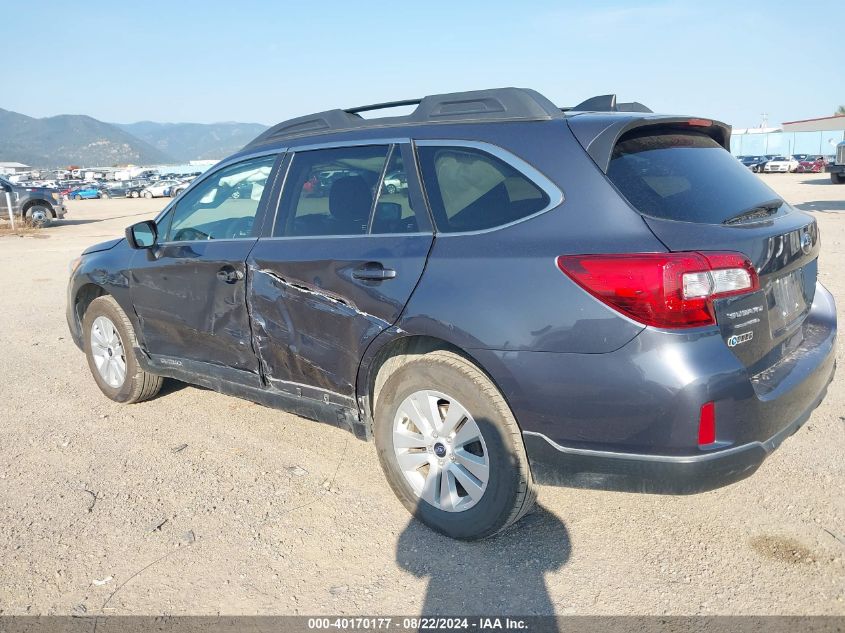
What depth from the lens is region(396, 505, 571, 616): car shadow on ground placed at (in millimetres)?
2609

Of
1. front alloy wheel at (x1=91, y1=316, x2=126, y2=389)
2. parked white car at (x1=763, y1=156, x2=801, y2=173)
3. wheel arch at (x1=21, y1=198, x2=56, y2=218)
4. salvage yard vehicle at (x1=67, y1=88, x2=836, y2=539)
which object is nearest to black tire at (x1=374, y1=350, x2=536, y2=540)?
salvage yard vehicle at (x1=67, y1=88, x2=836, y2=539)

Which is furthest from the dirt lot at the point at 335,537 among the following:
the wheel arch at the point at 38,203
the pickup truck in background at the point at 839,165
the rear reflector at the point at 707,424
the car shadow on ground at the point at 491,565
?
the pickup truck in background at the point at 839,165

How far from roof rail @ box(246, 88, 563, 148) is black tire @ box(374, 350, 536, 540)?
41.9 inches

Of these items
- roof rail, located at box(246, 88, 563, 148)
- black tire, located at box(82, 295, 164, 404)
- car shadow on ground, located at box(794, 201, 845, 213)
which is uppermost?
roof rail, located at box(246, 88, 563, 148)

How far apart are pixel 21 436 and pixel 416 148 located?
3.22 m

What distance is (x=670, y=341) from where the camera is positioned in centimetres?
235

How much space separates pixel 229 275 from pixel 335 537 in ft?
5.01

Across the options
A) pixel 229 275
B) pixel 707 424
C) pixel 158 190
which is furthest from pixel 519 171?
pixel 158 190

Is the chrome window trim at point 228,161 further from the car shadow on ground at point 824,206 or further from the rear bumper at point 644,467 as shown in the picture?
the car shadow on ground at point 824,206

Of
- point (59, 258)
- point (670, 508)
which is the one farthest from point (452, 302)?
point (59, 258)

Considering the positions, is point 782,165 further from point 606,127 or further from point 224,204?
point 606,127

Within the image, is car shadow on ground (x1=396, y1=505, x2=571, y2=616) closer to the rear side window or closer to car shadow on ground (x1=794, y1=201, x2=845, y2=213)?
the rear side window

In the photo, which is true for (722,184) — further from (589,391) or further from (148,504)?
(148,504)

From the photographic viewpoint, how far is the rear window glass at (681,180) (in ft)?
8.46
